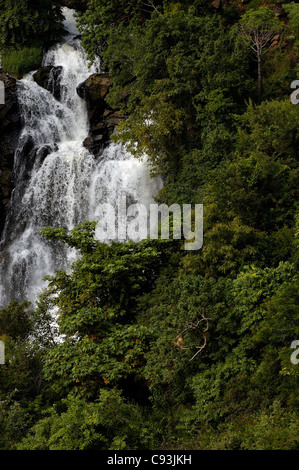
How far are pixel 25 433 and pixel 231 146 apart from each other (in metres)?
9.87

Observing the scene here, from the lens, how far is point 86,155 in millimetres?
18703

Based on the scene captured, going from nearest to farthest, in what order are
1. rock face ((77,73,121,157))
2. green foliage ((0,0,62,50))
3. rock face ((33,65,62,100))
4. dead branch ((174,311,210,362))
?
dead branch ((174,311,210,362))
rock face ((77,73,121,157))
rock face ((33,65,62,100))
green foliage ((0,0,62,50))

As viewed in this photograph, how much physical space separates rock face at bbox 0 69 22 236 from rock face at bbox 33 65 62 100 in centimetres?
196

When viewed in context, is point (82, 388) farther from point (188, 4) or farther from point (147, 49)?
point (188, 4)

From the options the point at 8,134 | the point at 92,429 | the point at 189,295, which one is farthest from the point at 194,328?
the point at 8,134

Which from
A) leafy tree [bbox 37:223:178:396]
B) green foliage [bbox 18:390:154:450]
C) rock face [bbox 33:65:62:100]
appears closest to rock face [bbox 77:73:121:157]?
rock face [bbox 33:65:62:100]

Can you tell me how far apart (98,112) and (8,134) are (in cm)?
412

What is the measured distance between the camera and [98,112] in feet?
70.1

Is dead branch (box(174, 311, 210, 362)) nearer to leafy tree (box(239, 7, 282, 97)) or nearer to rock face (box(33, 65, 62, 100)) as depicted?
leafy tree (box(239, 7, 282, 97))

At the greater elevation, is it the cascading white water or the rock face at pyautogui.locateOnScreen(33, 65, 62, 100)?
the rock face at pyautogui.locateOnScreen(33, 65, 62, 100)

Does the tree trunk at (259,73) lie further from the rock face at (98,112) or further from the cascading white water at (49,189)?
the rock face at (98,112)

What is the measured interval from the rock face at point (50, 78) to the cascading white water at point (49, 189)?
4.83ft

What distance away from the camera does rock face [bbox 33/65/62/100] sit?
74.2 feet

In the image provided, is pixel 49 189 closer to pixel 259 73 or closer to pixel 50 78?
pixel 50 78
